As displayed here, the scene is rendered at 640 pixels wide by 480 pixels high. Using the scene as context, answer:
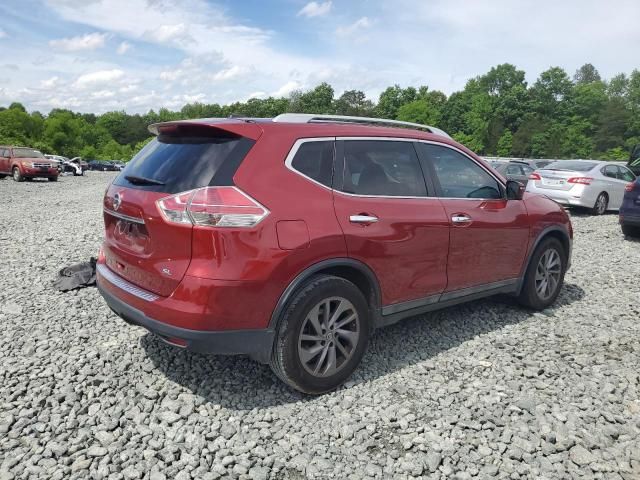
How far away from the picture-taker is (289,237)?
3.07m

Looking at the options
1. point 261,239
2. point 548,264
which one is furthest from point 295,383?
point 548,264

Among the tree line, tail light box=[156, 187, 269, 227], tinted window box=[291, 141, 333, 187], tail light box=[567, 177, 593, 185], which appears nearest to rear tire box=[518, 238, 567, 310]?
tinted window box=[291, 141, 333, 187]

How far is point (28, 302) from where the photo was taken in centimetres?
515

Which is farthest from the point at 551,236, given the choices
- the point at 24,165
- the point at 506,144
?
the point at 506,144

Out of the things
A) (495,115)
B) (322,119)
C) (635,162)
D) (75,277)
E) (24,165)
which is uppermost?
(495,115)

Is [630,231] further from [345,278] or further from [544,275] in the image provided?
[345,278]

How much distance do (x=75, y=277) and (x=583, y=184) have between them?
39.1 feet

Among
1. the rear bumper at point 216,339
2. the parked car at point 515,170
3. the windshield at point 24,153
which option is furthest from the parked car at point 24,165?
the rear bumper at point 216,339

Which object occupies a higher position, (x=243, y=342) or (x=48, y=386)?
(x=243, y=342)

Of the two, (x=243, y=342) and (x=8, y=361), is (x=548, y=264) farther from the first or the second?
(x=8, y=361)

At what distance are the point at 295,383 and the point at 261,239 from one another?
1.02 m

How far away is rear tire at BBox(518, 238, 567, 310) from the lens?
507cm

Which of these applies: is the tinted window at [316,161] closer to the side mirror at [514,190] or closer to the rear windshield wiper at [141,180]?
the rear windshield wiper at [141,180]

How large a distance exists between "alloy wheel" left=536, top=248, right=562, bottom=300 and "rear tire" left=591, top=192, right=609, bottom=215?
900cm
